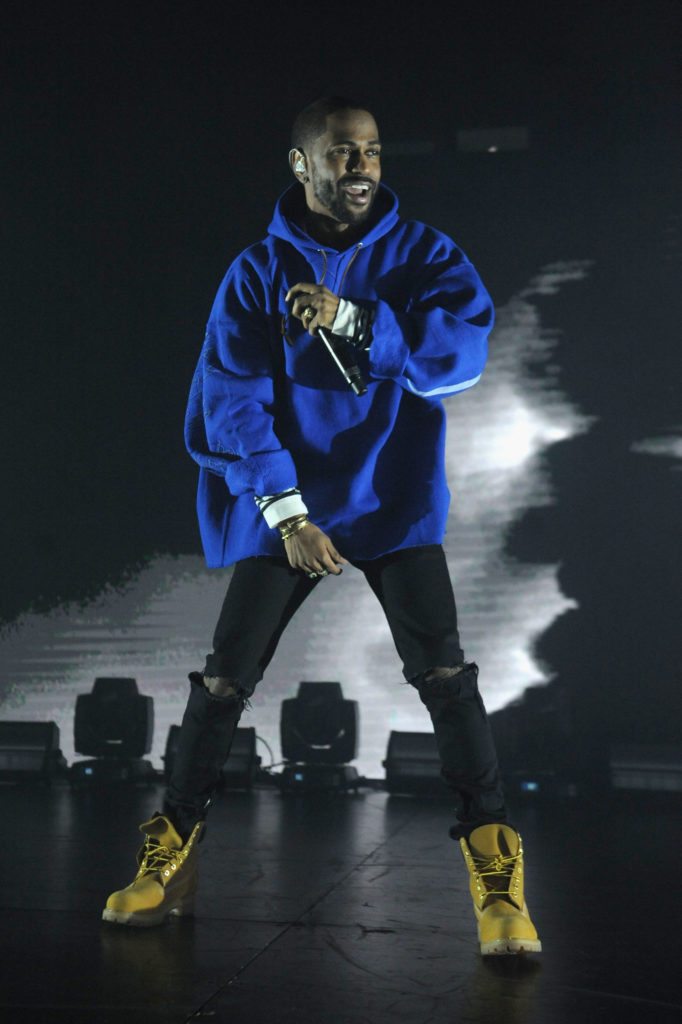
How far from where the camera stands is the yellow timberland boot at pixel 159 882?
1.75 m

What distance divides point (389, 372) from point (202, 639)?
3.37 metres

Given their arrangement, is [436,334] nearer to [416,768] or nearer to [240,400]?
[240,400]

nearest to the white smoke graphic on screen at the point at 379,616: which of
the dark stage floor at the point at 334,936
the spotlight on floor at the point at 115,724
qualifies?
the spotlight on floor at the point at 115,724

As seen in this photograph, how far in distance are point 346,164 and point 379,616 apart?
322 centimetres

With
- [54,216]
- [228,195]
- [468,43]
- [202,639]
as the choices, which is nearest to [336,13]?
[468,43]

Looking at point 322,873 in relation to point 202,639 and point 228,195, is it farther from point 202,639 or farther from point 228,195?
point 228,195

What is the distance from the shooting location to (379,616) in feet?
16.2

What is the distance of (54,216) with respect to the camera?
17.4 feet

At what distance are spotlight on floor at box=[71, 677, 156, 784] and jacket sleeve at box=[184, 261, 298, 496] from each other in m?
2.95

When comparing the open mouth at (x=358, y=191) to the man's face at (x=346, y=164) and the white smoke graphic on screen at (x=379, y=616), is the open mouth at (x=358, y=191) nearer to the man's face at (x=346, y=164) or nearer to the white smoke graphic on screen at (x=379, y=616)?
the man's face at (x=346, y=164)

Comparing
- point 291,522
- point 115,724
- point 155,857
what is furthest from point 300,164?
point 115,724

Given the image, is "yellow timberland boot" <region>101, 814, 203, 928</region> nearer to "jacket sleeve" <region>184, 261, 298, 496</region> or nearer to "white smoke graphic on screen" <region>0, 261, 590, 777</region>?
"jacket sleeve" <region>184, 261, 298, 496</region>

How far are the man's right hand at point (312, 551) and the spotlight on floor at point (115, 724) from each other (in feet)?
10.3

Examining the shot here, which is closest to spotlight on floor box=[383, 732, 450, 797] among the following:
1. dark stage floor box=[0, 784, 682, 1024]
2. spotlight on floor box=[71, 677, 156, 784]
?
spotlight on floor box=[71, 677, 156, 784]
